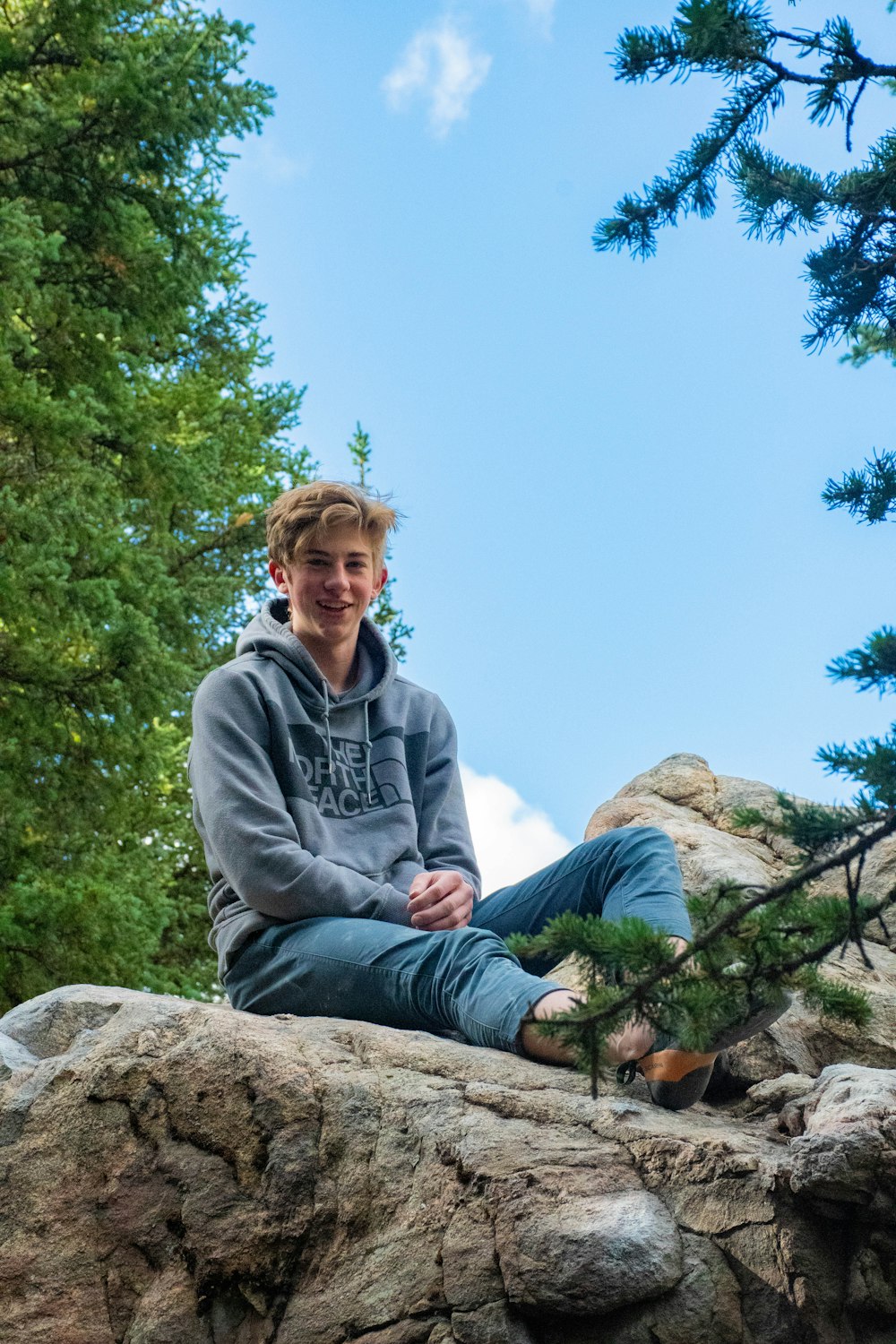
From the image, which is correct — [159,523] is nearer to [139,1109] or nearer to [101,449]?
[101,449]

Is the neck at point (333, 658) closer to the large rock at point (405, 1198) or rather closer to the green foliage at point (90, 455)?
the large rock at point (405, 1198)

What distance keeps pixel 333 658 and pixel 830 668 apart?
91.7 inches

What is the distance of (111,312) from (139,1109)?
7155 mm

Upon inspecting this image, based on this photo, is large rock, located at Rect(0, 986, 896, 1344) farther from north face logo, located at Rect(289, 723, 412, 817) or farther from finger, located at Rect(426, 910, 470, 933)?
north face logo, located at Rect(289, 723, 412, 817)

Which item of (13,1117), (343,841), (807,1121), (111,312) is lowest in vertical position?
(807,1121)

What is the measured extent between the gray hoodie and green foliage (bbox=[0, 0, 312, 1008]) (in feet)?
13.5

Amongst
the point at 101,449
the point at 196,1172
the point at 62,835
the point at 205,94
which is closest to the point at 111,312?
the point at 101,449

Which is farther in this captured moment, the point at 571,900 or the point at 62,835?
the point at 62,835

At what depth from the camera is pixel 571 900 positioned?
3893 millimetres

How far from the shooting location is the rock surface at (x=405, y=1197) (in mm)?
2664

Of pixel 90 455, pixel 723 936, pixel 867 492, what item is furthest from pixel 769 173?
pixel 90 455

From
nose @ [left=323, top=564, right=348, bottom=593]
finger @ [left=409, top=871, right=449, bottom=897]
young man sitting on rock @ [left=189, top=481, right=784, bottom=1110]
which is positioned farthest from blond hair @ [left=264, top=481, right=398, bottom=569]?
finger @ [left=409, top=871, right=449, bottom=897]

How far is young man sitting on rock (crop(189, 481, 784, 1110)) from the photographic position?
3410 mm

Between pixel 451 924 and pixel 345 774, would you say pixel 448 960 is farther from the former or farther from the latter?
pixel 345 774
